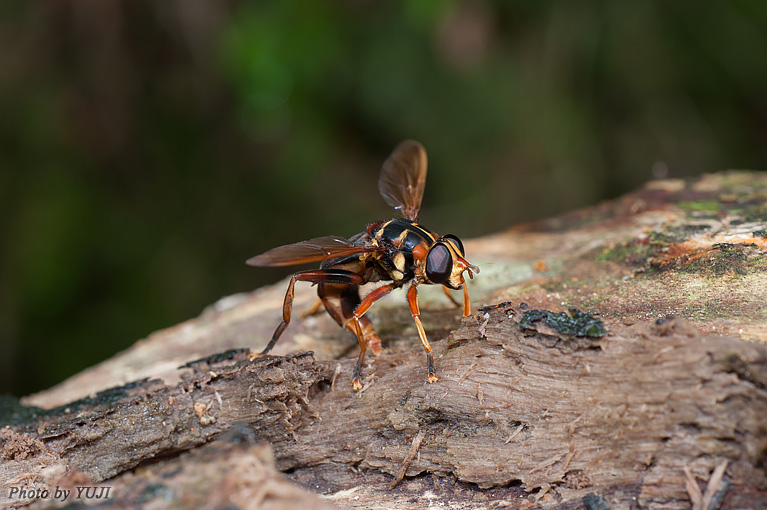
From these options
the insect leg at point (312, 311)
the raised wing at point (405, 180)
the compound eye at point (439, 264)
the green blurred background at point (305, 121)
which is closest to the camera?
the compound eye at point (439, 264)

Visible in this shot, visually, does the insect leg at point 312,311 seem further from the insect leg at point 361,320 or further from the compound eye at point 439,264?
the compound eye at point 439,264

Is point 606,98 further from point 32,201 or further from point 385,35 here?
point 32,201

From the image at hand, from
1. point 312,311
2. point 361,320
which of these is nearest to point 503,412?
point 361,320

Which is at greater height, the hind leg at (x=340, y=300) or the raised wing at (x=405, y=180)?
the raised wing at (x=405, y=180)

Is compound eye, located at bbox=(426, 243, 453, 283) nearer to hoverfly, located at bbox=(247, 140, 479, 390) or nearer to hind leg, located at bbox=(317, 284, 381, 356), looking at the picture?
hoverfly, located at bbox=(247, 140, 479, 390)

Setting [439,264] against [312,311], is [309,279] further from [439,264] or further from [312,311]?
[439,264]

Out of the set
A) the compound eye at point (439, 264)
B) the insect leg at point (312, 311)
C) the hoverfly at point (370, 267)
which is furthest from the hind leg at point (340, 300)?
the compound eye at point (439, 264)
